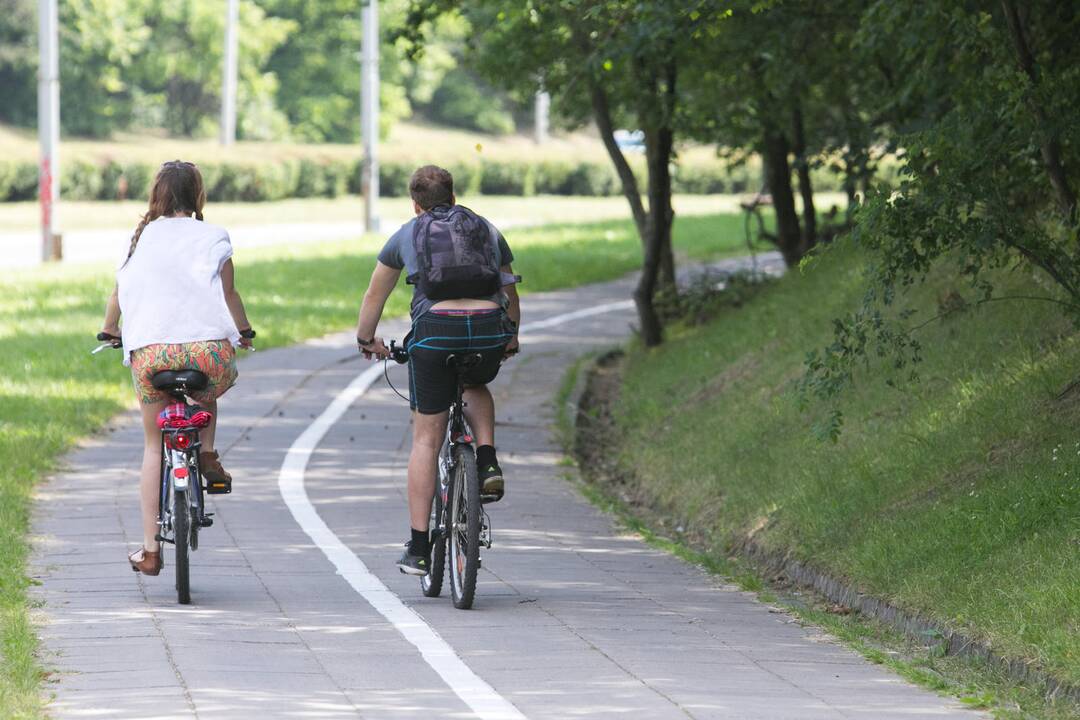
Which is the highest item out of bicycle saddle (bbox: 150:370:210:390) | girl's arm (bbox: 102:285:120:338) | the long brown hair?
the long brown hair

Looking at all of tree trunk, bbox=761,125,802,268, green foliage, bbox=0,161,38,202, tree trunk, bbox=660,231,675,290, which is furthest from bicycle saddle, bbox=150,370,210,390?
green foliage, bbox=0,161,38,202

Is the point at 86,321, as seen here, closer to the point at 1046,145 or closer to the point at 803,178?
the point at 803,178

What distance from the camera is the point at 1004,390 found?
1023 centimetres

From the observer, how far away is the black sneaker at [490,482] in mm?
7746

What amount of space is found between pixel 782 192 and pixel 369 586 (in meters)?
13.2

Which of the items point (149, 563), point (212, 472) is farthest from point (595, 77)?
point (149, 563)

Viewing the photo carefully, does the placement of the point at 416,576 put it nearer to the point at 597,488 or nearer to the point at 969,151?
the point at 969,151

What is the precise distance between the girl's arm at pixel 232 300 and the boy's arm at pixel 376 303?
49 centimetres

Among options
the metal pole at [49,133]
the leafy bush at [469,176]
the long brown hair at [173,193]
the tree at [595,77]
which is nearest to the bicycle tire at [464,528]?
the long brown hair at [173,193]

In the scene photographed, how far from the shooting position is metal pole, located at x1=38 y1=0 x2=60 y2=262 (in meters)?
30.3

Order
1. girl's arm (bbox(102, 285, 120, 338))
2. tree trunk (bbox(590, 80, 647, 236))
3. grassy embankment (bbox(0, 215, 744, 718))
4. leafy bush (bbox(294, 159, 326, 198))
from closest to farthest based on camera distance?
1. girl's arm (bbox(102, 285, 120, 338))
2. grassy embankment (bbox(0, 215, 744, 718))
3. tree trunk (bbox(590, 80, 647, 236))
4. leafy bush (bbox(294, 159, 326, 198))

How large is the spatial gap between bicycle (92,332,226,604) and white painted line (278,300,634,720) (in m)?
0.83

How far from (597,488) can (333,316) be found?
10.2 metres

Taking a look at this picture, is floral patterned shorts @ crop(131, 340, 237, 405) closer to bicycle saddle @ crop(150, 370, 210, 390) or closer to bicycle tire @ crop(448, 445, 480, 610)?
bicycle saddle @ crop(150, 370, 210, 390)
